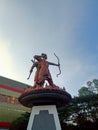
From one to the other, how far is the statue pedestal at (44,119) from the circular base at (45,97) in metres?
0.37

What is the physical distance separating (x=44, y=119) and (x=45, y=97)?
172 cm

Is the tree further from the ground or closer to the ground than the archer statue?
further from the ground

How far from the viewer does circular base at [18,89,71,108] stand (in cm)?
1489

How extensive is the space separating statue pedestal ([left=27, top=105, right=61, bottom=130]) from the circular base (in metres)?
0.37

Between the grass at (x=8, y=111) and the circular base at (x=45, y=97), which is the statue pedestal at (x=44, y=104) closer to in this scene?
the circular base at (x=45, y=97)

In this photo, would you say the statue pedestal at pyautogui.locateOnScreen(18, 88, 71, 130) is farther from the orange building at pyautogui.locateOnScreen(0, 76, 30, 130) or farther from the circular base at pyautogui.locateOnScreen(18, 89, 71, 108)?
the orange building at pyautogui.locateOnScreen(0, 76, 30, 130)

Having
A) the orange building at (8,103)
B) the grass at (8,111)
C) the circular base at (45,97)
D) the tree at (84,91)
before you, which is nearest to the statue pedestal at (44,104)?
the circular base at (45,97)

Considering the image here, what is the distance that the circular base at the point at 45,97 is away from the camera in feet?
48.9

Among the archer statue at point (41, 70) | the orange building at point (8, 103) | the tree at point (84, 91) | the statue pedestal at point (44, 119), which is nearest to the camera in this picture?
the statue pedestal at point (44, 119)

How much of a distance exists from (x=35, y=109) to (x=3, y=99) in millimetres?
14624

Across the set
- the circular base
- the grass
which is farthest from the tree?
the circular base

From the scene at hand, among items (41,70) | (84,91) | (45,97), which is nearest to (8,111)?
(84,91)

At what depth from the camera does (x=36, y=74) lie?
16828mm

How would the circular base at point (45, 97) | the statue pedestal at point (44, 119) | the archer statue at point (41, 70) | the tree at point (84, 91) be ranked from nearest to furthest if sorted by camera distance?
the circular base at point (45, 97) < the statue pedestal at point (44, 119) < the archer statue at point (41, 70) < the tree at point (84, 91)
